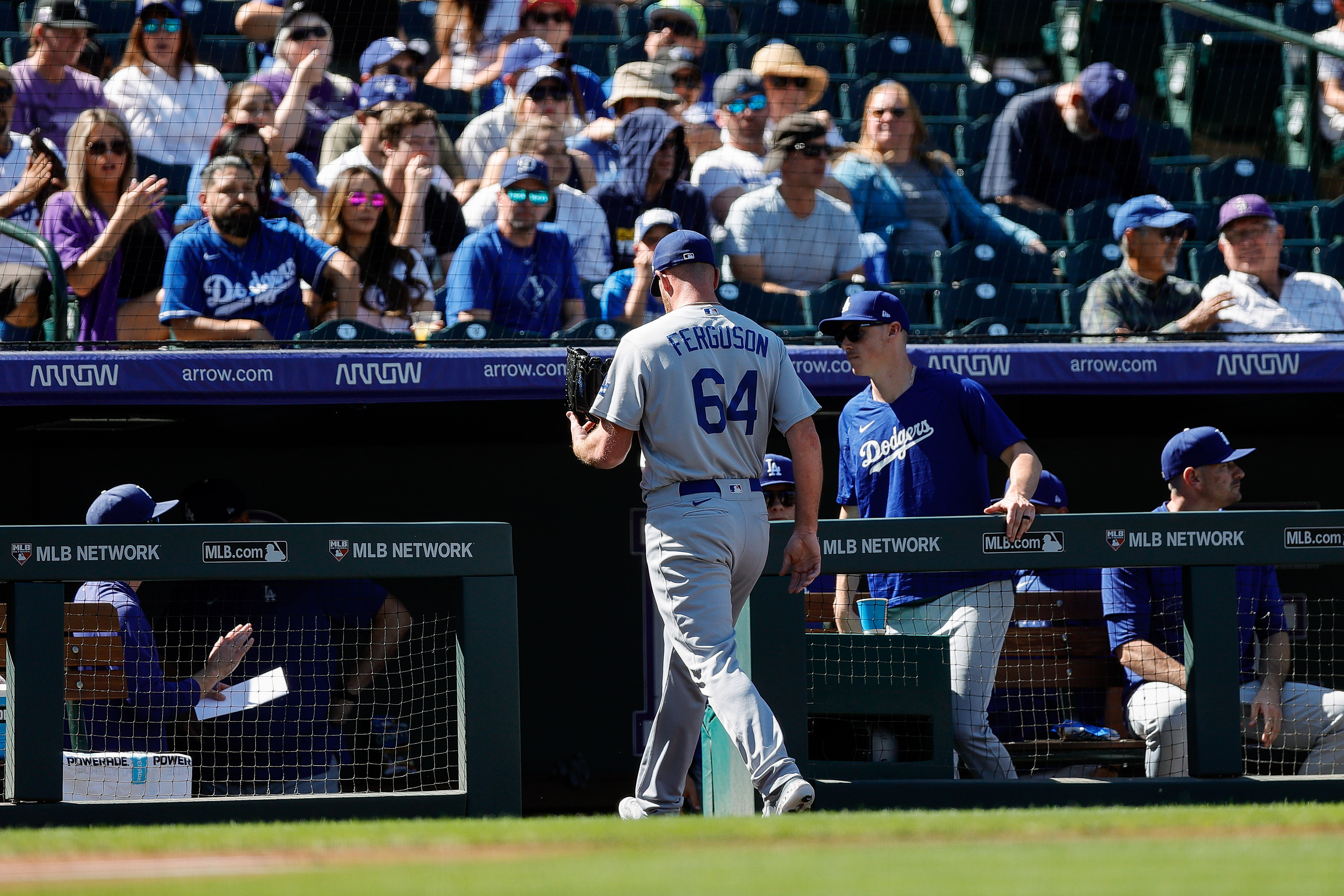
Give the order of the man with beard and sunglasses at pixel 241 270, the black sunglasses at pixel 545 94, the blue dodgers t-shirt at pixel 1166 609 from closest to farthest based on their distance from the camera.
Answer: the blue dodgers t-shirt at pixel 1166 609 < the man with beard and sunglasses at pixel 241 270 < the black sunglasses at pixel 545 94

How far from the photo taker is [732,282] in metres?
7.45

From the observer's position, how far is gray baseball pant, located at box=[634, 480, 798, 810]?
376 cm

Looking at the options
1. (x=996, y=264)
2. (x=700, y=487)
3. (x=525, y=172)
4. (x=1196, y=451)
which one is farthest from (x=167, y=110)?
(x=1196, y=451)

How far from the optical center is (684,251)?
4.12 m

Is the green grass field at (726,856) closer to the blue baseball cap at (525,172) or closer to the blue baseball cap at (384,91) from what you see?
the blue baseball cap at (525,172)

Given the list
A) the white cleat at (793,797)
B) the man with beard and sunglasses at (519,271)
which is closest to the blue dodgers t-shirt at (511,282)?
the man with beard and sunglasses at (519,271)

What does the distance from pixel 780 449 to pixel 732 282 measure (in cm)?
91

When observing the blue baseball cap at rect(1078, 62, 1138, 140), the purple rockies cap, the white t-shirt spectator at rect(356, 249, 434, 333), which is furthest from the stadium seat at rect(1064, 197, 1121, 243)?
the white t-shirt spectator at rect(356, 249, 434, 333)

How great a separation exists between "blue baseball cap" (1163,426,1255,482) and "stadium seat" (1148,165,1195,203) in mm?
4208

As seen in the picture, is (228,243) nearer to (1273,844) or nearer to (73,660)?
(73,660)

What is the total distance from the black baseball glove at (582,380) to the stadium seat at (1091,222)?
4.99 metres

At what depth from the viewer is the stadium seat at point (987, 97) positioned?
380 inches

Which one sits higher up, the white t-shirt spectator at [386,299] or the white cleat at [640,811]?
the white t-shirt spectator at [386,299]

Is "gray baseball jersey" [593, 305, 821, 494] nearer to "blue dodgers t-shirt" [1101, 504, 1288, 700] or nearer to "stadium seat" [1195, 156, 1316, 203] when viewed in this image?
"blue dodgers t-shirt" [1101, 504, 1288, 700]
